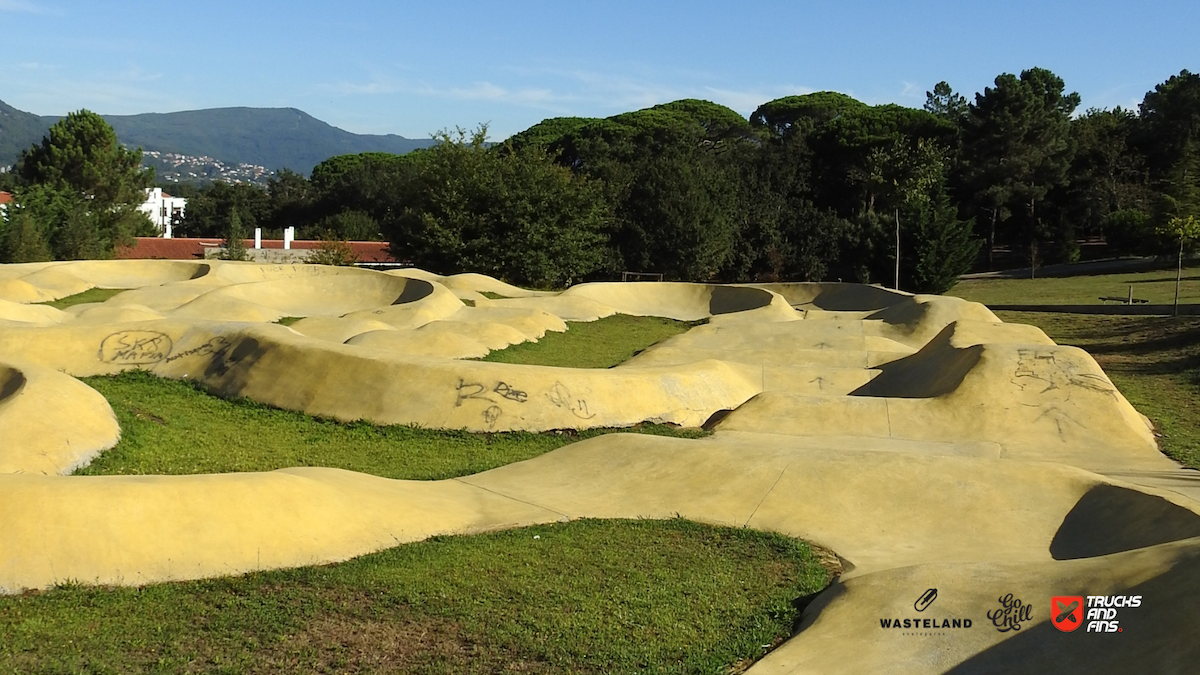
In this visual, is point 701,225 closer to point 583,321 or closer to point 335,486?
point 583,321

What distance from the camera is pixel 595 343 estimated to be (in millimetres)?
26750

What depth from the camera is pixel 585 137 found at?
3125 inches

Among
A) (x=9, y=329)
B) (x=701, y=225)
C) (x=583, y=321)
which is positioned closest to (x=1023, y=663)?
(x=9, y=329)

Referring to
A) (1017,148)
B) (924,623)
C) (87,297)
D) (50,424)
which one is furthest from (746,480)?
(1017,148)

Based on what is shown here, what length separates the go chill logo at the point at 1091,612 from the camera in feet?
18.4

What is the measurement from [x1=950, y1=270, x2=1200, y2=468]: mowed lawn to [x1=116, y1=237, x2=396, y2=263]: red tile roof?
3492cm

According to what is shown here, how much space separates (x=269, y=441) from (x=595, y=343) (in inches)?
553

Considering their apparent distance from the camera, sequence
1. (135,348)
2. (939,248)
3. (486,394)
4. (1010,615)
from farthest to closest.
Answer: (939,248)
(135,348)
(486,394)
(1010,615)

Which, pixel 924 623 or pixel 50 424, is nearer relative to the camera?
pixel 924 623

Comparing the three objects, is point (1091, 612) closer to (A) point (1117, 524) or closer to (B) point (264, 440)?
(A) point (1117, 524)

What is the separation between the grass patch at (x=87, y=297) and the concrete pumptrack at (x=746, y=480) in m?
5.29

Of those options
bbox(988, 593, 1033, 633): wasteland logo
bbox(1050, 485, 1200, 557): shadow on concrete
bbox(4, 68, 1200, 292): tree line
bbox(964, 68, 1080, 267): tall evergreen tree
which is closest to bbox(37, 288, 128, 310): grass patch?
bbox(4, 68, 1200, 292): tree line

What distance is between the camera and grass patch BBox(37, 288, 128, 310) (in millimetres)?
28020

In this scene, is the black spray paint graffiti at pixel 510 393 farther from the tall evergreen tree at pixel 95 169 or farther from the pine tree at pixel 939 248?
the tall evergreen tree at pixel 95 169
